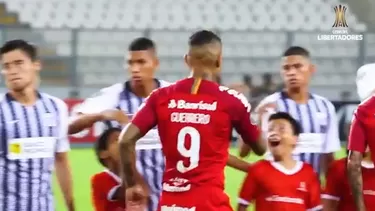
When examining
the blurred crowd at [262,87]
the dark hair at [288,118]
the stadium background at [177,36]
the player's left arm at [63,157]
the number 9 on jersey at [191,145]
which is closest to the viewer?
the number 9 on jersey at [191,145]

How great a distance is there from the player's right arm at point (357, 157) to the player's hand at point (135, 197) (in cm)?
101

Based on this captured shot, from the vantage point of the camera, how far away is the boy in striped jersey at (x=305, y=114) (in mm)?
5090

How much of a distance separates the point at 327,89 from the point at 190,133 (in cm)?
1149

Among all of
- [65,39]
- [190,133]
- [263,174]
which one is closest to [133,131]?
[190,133]

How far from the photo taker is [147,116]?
12.5 ft

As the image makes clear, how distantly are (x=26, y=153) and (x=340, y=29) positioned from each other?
12.7 m

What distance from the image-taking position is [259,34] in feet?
50.5

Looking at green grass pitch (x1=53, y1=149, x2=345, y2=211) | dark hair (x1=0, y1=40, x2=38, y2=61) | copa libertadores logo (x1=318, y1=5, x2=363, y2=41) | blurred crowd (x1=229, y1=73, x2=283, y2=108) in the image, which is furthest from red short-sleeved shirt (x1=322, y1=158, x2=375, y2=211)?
copa libertadores logo (x1=318, y1=5, x2=363, y2=41)

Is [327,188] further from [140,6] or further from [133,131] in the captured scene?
[140,6]

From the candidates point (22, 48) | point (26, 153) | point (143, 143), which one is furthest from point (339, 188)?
point (22, 48)

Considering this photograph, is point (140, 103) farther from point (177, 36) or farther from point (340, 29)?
point (340, 29)

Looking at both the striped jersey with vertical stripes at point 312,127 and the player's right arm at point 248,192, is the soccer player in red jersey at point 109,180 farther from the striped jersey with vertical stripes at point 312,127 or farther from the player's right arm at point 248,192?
the striped jersey with vertical stripes at point 312,127

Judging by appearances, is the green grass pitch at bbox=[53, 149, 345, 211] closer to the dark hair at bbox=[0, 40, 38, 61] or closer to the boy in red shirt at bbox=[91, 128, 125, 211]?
the boy in red shirt at bbox=[91, 128, 125, 211]

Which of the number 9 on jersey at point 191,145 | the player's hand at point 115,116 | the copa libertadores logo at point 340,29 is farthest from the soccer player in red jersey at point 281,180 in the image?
the copa libertadores logo at point 340,29
